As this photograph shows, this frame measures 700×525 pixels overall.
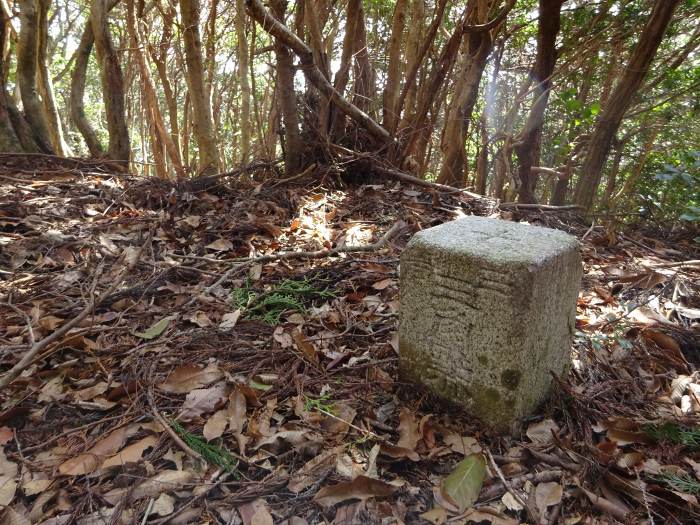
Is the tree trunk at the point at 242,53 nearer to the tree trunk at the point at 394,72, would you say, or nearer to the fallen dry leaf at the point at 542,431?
the tree trunk at the point at 394,72

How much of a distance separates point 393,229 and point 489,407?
1.56 m

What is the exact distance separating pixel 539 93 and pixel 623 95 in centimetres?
75

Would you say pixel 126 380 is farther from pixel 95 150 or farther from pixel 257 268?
pixel 95 150

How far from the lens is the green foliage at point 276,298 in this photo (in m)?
2.22

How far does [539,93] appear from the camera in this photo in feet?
15.6

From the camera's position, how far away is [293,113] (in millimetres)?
3906

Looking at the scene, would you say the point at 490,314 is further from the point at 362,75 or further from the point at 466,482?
the point at 362,75

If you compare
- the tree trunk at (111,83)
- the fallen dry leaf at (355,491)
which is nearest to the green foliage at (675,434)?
the fallen dry leaf at (355,491)

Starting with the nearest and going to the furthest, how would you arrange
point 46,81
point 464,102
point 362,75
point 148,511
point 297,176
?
1. point 148,511
2. point 297,176
3. point 362,75
4. point 464,102
5. point 46,81

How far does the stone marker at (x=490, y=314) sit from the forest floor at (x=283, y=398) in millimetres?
117

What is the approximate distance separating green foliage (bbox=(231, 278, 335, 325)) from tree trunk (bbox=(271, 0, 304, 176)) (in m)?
1.86

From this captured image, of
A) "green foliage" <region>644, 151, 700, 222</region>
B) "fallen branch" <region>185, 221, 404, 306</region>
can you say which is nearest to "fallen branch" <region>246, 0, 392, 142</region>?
"fallen branch" <region>185, 221, 404, 306</region>

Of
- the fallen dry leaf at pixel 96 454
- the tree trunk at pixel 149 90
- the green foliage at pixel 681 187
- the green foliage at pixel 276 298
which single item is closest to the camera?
the fallen dry leaf at pixel 96 454

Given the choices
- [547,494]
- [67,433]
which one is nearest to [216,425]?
[67,433]
